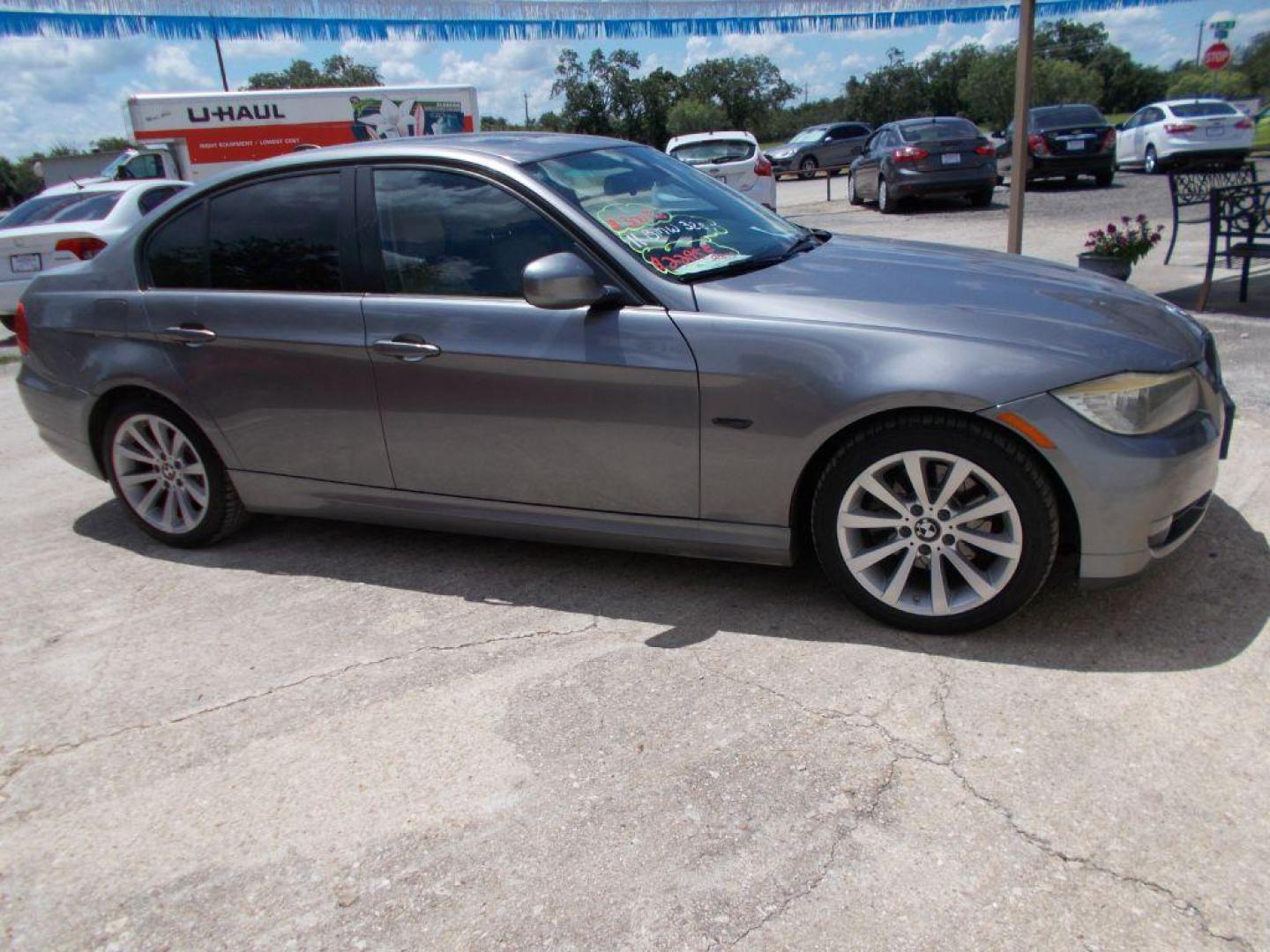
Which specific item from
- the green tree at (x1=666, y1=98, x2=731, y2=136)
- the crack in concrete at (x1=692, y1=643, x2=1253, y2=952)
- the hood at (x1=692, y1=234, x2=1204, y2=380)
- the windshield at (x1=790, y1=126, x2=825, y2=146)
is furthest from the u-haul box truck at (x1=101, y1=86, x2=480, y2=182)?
the green tree at (x1=666, y1=98, x2=731, y2=136)

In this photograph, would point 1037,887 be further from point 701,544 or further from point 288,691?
point 288,691

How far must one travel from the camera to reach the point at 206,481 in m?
4.38

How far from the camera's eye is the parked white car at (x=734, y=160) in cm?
1508

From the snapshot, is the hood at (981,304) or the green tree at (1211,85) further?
the green tree at (1211,85)

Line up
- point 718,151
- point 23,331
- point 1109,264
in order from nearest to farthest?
point 23,331 → point 1109,264 → point 718,151

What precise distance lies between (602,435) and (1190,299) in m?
6.54

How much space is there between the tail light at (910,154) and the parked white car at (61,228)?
10994mm

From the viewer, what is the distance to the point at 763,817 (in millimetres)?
2523

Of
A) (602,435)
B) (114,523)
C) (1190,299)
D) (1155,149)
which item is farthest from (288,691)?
(1155,149)

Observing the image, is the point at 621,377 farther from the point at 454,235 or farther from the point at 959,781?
the point at 959,781

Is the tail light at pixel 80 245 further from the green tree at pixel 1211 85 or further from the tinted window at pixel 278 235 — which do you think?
the green tree at pixel 1211 85

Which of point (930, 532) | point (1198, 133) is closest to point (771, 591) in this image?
point (930, 532)

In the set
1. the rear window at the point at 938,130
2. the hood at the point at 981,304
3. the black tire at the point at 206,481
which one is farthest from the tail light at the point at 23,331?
the rear window at the point at 938,130

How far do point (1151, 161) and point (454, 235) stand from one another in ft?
73.3
